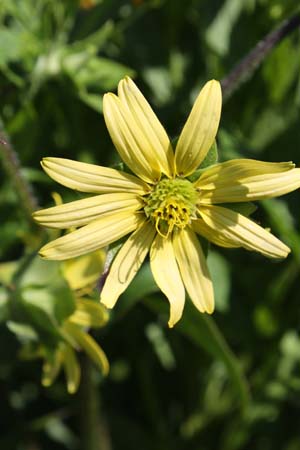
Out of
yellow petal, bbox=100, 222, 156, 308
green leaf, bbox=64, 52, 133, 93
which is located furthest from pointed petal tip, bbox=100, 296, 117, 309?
green leaf, bbox=64, 52, 133, 93

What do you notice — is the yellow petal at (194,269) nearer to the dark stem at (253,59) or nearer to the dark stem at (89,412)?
the dark stem at (253,59)

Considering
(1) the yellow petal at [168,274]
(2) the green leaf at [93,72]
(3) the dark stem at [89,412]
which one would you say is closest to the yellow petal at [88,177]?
(1) the yellow petal at [168,274]

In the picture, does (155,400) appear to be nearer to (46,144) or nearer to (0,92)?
(46,144)

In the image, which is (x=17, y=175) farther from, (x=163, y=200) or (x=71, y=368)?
(x=71, y=368)

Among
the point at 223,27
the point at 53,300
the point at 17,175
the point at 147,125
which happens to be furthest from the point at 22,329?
the point at 223,27

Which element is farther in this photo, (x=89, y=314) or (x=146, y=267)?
(x=146, y=267)

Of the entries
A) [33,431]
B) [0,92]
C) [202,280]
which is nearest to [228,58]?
[0,92]
